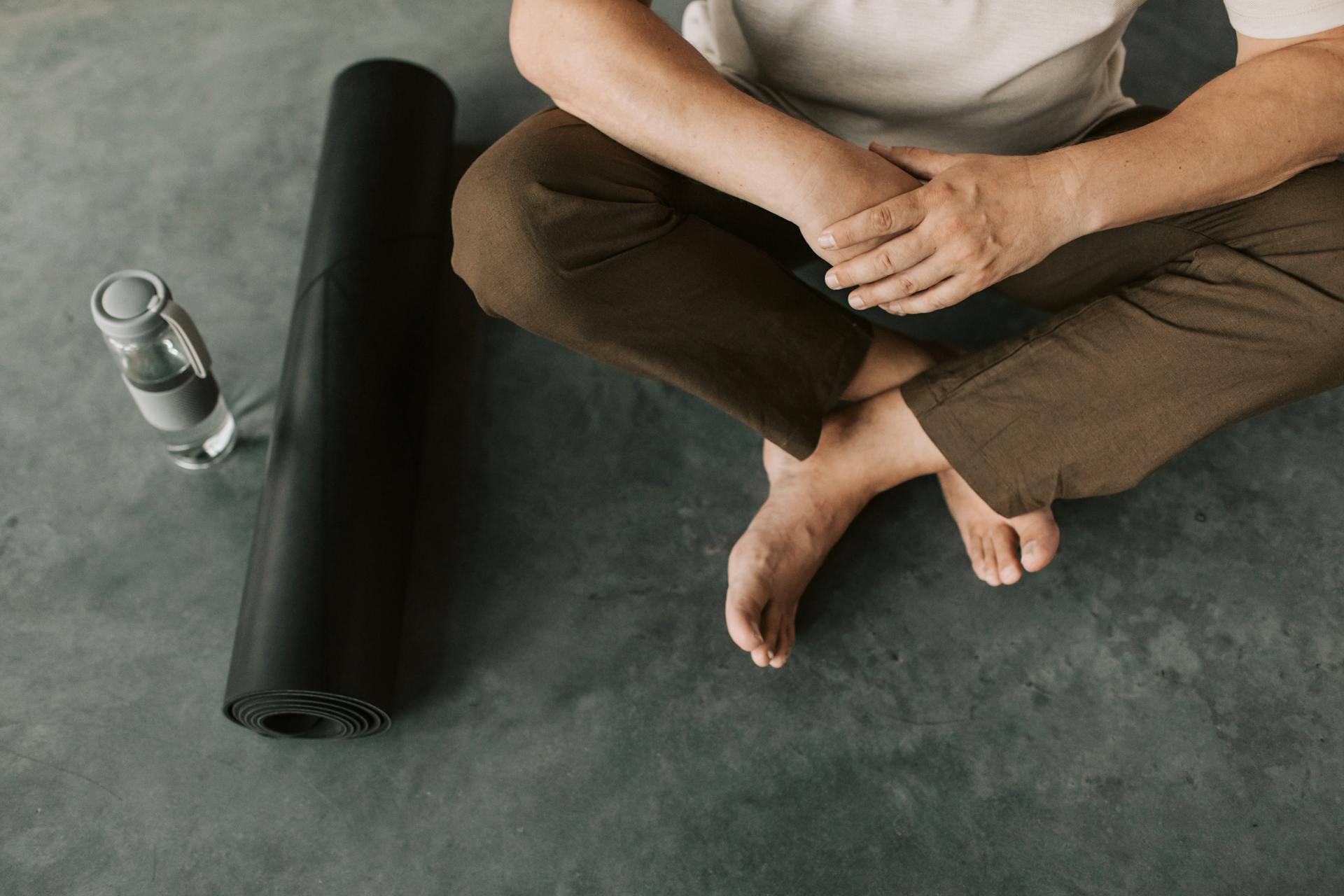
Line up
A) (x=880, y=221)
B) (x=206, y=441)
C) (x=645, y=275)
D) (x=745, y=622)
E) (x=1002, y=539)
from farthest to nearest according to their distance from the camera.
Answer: (x=206, y=441)
(x=1002, y=539)
(x=745, y=622)
(x=645, y=275)
(x=880, y=221)

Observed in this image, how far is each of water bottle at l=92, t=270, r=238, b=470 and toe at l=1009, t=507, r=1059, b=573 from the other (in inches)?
46.3

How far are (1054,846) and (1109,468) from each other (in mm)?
498

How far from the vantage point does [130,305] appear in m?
1.29

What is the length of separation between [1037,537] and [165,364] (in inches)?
49.3

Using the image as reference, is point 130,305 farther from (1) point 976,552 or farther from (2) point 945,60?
(1) point 976,552

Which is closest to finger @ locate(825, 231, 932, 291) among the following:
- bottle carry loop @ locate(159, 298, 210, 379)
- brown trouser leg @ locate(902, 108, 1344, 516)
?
brown trouser leg @ locate(902, 108, 1344, 516)

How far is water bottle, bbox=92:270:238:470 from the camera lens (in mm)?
1293

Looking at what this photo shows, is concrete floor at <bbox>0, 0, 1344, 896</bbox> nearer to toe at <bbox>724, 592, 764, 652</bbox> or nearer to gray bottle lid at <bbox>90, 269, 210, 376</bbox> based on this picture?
toe at <bbox>724, 592, 764, 652</bbox>

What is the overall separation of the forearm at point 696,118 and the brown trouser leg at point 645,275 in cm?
8

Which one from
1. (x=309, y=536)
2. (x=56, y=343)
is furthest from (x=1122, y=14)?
(x=56, y=343)

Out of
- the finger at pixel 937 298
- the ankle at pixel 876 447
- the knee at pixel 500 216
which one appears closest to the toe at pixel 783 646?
the ankle at pixel 876 447

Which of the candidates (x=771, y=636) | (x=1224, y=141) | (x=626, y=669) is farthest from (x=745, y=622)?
(x=1224, y=141)

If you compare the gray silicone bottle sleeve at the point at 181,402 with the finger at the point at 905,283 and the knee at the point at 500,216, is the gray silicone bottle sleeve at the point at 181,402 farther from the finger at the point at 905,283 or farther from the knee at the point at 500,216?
the finger at the point at 905,283

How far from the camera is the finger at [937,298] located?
113 cm
